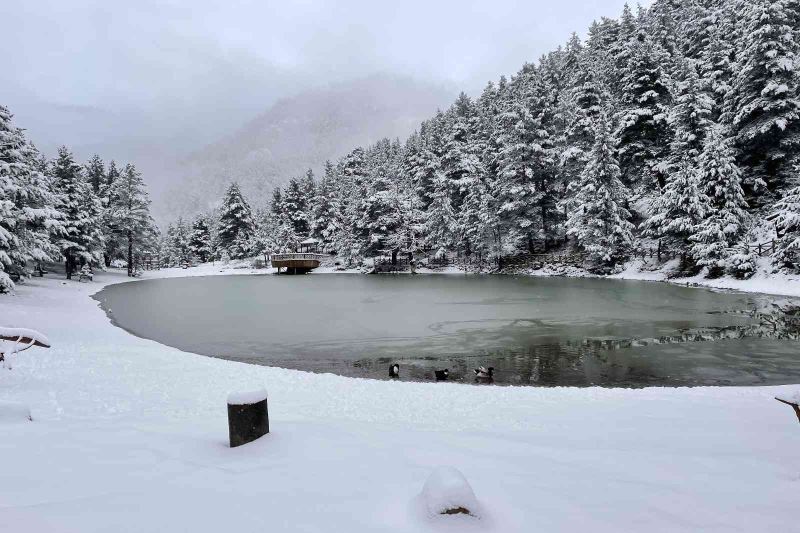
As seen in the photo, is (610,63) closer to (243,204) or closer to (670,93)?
(670,93)

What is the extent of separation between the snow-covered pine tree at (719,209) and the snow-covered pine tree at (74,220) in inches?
2021

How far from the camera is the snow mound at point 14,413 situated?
18.0ft

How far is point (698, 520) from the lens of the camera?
3389 millimetres

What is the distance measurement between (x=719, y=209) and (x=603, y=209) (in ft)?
30.3

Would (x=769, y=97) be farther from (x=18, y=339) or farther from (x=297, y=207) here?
(x=297, y=207)

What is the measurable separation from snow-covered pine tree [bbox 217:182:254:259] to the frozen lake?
1990 inches

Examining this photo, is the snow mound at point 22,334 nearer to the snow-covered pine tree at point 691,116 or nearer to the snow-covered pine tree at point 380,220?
the snow-covered pine tree at point 691,116

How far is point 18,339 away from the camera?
8.38 metres

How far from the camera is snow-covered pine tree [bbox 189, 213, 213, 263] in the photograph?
286 ft

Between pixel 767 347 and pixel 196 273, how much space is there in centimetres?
6590

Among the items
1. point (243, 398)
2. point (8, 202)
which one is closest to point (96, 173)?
point (8, 202)

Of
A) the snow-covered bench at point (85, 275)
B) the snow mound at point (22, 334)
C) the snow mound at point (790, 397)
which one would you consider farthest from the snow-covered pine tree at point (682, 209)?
the snow-covered bench at point (85, 275)

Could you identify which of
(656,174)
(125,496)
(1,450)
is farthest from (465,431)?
(656,174)

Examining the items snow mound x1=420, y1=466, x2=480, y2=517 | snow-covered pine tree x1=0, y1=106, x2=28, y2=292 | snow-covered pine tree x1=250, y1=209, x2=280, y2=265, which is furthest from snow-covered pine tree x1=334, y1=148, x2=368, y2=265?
snow mound x1=420, y1=466, x2=480, y2=517
